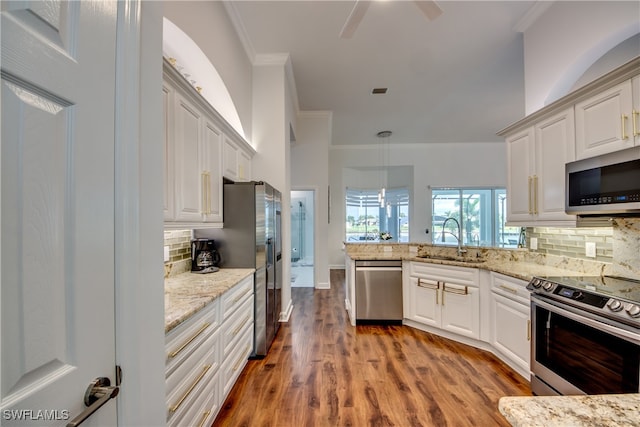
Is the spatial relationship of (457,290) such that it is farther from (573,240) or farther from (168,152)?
(168,152)

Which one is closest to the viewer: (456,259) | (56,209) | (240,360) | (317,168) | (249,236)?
(56,209)

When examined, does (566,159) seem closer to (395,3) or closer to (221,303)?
(395,3)

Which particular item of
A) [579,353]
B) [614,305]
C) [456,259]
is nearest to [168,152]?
[614,305]

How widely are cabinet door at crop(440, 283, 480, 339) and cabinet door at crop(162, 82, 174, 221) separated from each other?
2743 mm

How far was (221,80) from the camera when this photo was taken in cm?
261

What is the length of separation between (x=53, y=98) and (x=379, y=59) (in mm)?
3632

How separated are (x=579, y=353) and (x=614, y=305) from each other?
419 millimetres

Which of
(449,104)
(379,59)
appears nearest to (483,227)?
(449,104)

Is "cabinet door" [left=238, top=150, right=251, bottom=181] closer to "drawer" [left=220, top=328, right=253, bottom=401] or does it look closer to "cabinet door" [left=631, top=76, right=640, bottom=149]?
"drawer" [left=220, top=328, right=253, bottom=401]

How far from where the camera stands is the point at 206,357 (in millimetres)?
1578

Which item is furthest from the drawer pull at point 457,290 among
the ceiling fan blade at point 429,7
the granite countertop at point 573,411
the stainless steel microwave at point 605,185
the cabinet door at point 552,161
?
the ceiling fan blade at point 429,7

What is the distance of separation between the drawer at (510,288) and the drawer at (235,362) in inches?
89.8

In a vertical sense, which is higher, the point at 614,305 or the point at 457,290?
the point at 614,305

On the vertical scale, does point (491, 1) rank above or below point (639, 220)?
above
